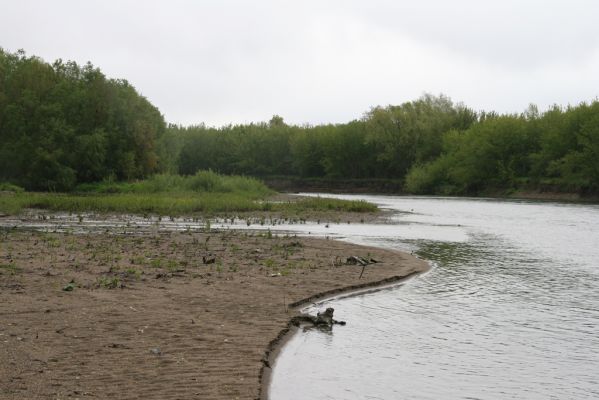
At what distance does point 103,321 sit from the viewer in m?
13.3

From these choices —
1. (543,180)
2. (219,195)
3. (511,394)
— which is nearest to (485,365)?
(511,394)

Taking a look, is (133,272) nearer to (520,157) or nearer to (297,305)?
(297,305)

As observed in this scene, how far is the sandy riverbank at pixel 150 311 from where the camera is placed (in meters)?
9.93

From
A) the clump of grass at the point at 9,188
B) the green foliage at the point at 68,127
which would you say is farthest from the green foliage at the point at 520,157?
the clump of grass at the point at 9,188

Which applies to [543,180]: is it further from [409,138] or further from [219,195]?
[219,195]

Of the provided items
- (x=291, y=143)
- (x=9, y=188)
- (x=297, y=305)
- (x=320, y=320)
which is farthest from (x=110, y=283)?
(x=291, y=143)

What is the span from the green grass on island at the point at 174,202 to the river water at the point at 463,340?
2803cm

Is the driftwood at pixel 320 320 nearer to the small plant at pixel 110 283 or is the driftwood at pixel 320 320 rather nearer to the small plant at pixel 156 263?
the small plant at pixel 110 283

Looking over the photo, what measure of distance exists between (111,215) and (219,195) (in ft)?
55.6

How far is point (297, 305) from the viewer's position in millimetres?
16672

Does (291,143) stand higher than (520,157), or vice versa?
(291,143)

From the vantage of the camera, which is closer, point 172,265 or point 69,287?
point 69,287

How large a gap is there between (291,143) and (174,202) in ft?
400

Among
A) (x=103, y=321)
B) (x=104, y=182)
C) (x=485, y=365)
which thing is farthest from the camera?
(x=104, y=182)
